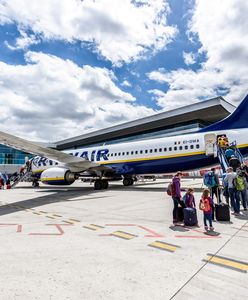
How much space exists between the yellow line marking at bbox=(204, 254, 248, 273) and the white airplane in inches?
470

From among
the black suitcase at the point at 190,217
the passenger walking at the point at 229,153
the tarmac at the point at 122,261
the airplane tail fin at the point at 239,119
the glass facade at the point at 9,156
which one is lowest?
the tarmac at the point at 122,261

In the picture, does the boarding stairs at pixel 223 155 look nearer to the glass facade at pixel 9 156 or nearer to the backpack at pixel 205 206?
the backpack at pixel 205 206

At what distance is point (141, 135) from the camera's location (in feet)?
209

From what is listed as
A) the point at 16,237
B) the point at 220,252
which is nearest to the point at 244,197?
the point at 220,252

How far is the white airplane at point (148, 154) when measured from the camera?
1616cm

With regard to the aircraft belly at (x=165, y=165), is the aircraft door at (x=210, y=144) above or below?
above

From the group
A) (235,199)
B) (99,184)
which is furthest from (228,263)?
(99,184)

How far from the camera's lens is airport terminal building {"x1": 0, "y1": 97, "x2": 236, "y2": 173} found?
49.5m

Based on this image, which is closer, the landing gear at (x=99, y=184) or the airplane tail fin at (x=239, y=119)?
the airplane tail fin at (x=239, y=119)

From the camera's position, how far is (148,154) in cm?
1931

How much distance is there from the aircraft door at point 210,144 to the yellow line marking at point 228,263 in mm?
12279

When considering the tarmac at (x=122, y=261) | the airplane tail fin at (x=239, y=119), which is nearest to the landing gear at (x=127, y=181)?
the airplane tail fin at (x=239, y=119)

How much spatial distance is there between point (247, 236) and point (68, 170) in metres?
15.1

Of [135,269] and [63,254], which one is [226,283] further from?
[63,254]
